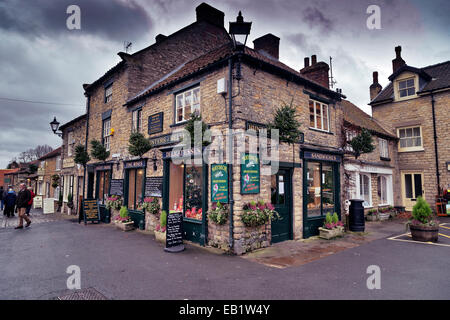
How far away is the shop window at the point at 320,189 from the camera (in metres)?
9.56

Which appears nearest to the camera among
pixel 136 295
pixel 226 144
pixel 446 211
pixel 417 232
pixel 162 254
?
pixel 136 295

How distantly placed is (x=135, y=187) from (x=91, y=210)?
304 cm

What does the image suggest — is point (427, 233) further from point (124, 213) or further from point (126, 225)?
point (124, 213)

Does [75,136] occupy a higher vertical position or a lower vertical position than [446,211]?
higher

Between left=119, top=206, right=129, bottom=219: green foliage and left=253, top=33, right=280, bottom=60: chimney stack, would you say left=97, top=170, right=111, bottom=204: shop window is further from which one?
left=253, top=33, right=280, bottom=60: chimney stack

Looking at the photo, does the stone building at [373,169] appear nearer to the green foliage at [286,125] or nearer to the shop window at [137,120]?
the green foliage at [286,125]

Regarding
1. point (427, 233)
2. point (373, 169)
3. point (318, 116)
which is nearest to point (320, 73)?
point (318, 116)

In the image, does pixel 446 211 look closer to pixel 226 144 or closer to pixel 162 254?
pixel 226 144

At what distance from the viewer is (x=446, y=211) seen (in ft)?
45.6

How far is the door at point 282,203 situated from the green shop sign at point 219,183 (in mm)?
1911

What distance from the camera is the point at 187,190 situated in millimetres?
9047

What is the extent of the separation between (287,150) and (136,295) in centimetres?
627
